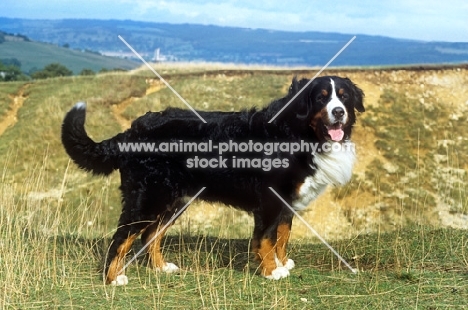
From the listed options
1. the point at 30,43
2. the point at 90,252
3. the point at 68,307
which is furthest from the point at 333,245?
the point at 30,43

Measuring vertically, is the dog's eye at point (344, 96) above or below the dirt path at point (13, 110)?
above

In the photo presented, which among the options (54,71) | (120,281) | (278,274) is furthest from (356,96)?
(54,71)

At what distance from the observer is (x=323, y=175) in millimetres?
5973

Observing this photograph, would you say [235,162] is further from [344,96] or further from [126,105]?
[126,105]

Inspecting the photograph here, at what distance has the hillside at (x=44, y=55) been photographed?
230ft

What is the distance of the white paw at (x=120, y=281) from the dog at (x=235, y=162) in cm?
1

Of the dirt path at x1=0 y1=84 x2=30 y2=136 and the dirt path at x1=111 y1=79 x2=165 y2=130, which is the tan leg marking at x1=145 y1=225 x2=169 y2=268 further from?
the dirt path at x1=0 y1=84 x2=30 y2=136

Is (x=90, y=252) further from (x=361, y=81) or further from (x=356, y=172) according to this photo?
(x=361, y=81)

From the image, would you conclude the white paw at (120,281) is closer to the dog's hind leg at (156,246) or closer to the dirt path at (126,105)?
the dog's hind leg at (156,246)

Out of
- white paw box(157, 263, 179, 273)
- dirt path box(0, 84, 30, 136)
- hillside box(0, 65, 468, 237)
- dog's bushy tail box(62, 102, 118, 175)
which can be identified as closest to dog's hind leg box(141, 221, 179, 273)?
white paw box(157, 263, 179, 273)

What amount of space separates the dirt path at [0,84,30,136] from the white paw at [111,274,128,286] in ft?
56.2

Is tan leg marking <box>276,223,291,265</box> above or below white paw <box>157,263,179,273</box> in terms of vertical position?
above

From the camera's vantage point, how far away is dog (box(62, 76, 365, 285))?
5.80 metres

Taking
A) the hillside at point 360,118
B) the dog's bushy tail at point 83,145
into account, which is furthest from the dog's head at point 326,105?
the hillside at point 360,118
